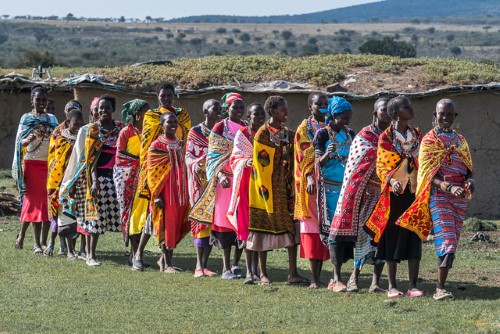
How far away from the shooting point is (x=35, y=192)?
A: 15.8 m

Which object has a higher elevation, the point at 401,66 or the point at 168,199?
the point at 401,66

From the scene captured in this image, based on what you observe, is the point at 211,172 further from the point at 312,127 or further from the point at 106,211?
the point at 106,211

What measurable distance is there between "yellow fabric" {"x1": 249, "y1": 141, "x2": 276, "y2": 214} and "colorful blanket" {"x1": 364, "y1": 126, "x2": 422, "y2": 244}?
142 centimetres

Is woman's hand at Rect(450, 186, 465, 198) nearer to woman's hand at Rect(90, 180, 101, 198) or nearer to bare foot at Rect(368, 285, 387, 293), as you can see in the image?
bare foot at Rect(368, 285, 387, 293)

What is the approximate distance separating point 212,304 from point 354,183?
177 cm

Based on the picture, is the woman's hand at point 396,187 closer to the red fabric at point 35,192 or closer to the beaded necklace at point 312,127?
the beaded necklace at point 312,127

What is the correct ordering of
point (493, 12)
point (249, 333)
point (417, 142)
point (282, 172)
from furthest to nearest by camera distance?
point (493, 12), point (282, 172), point (417, 142), point (249, 333)

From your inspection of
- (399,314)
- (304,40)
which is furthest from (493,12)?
(399,314)

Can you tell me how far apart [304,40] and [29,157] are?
10082 cm

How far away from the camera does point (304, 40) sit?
116 meters

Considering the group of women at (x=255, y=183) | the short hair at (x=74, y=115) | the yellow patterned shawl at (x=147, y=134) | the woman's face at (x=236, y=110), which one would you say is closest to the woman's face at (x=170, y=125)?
the group of women at (x=255, y=183)

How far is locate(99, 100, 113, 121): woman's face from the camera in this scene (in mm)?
14273

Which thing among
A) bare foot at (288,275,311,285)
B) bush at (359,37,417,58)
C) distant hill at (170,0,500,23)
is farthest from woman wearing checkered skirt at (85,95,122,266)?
distant hill at (170,0,500,23)

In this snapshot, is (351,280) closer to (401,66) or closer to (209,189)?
(209,189)
